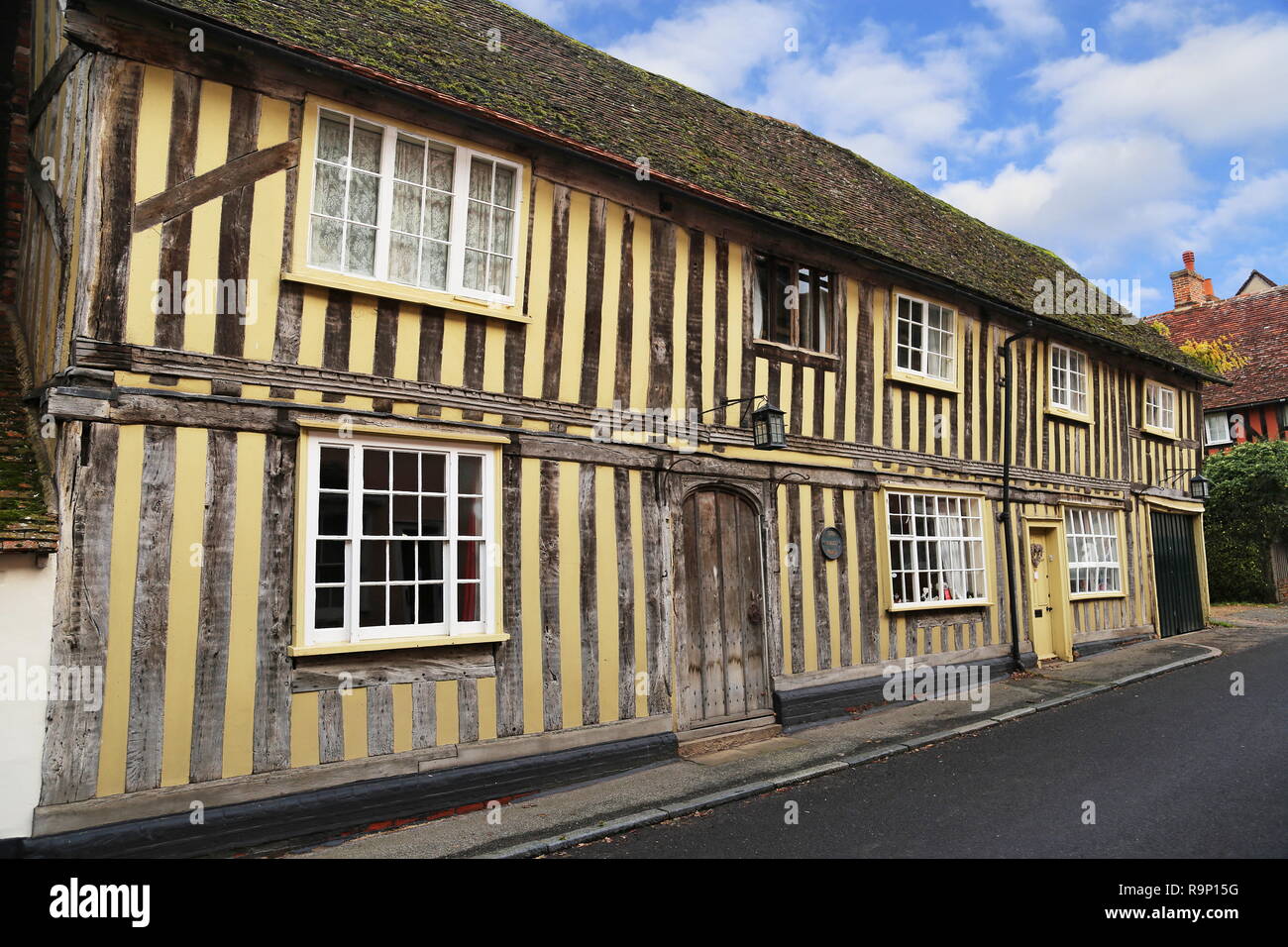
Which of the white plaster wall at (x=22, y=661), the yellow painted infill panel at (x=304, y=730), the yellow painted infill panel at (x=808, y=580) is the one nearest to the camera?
the white plaster wall at (x=22, y=661)

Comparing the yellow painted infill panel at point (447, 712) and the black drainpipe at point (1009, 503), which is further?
the black drainpipe at point (1009, 503)

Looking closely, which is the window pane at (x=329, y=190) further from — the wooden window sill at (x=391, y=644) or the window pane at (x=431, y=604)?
the wooden window sill at (x=391, y=644)

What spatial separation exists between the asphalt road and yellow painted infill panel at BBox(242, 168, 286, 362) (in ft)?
14.2

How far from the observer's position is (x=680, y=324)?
28.2 ft

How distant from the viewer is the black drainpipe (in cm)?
1192

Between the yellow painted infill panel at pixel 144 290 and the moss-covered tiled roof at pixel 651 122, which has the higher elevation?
the moss-covered tiled roof at pixel 651 122

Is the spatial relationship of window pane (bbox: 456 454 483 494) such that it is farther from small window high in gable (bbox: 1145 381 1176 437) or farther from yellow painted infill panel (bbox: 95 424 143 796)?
small window high in gable (bbox: 1145 381 1176 437)

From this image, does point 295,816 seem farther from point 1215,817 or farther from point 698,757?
point 1215,817

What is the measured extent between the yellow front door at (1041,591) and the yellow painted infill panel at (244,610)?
11191 millimetres

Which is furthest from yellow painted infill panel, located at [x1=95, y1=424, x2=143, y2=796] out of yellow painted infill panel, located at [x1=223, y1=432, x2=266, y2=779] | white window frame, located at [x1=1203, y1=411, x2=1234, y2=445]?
white window frame, located at [x1=1203, y1=411, x2=1234, y2=445]

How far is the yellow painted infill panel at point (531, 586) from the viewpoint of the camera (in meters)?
7.04

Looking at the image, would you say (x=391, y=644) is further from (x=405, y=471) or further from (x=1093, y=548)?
(x=1093, y=548)

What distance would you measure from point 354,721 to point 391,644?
2.05ft

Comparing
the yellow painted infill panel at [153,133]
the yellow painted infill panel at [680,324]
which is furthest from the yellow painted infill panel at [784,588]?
the yellow painted infill panel at [153,133]
